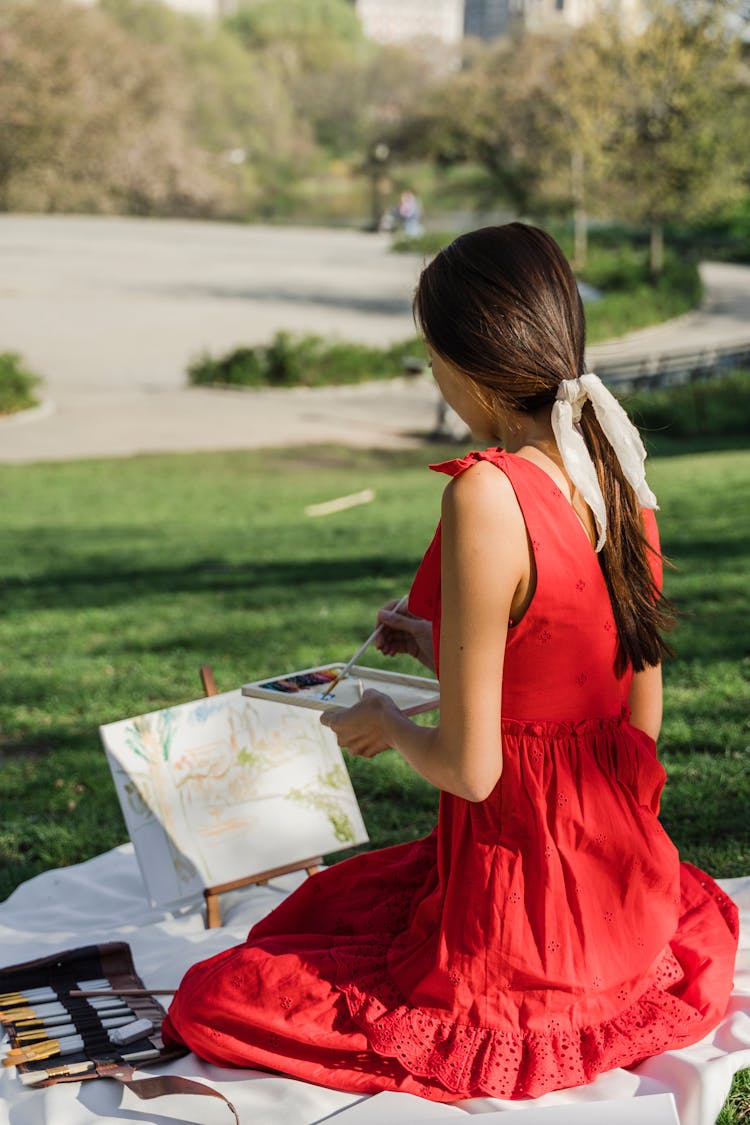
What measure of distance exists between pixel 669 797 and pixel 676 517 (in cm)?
541

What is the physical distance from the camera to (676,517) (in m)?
9.27

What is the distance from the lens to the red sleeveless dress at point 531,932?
228cm

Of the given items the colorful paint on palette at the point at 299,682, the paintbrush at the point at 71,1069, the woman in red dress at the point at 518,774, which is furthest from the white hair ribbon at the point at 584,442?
the paintbrush at the point at 71,1069

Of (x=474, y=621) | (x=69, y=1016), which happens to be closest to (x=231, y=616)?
(x=69, y=1016)

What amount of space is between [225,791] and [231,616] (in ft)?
11.5

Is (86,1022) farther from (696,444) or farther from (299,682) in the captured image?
(696,444)

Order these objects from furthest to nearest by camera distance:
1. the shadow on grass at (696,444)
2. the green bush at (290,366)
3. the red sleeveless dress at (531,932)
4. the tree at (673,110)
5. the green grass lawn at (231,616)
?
1. the tree at (673,110)
2. the green bush at (290,366)
3. the shadow on grass at (696,444)
4. the green grass lawn at (231,616)
5. the red sleeveless dress at (531,932)

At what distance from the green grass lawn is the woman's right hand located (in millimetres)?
551

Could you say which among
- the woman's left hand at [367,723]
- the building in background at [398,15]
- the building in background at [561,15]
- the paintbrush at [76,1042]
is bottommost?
the paintbrush at [76,1042]

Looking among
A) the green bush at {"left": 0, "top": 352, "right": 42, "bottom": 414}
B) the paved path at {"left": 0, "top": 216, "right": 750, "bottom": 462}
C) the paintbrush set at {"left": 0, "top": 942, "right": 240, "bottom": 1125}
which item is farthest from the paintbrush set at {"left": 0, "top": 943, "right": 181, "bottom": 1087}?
the green bush at {"left": 0, "top": 352, "right": 42, "bottom": 414}

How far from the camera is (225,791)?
369 cm

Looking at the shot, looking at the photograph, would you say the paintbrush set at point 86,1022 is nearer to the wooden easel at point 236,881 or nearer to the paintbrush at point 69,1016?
the paintbrush at point 69,1016

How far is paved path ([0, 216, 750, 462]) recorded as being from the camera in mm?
17641

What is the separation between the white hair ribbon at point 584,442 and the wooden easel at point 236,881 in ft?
5.34
